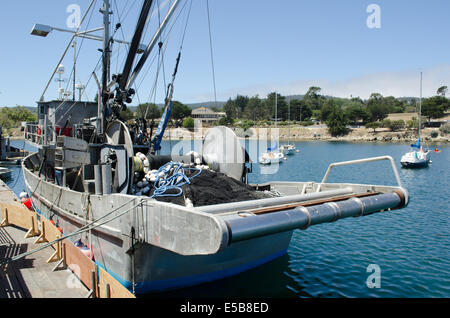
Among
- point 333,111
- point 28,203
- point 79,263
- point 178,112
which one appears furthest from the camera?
point 333,111

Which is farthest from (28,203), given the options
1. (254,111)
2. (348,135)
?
(254,111)

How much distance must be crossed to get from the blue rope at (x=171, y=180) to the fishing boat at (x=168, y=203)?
1.2 inches

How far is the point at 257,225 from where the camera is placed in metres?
5.79

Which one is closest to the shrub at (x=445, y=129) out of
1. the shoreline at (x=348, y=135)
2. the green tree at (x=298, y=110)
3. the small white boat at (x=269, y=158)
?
the shoreline at (x=348, y=135)

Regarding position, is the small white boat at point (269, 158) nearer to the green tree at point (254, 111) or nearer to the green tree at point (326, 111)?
the green tree at point (326, 111)

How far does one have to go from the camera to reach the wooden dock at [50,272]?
738 centimetres

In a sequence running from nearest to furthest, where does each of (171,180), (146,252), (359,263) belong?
(146,252) < (171,180) < (359,263)

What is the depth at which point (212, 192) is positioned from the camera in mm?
→ 9141

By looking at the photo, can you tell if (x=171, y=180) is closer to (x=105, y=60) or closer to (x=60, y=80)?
(x=105, y=60)

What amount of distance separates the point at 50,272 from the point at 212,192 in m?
4.47

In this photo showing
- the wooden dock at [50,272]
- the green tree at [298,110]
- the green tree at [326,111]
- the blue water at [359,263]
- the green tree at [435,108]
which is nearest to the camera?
the wooden dock at [50,272]

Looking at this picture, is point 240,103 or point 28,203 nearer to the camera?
point 28,203
